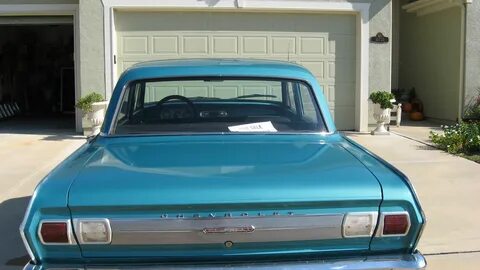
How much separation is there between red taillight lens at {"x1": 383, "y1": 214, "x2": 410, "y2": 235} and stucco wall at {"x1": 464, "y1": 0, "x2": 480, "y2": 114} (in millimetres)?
11260

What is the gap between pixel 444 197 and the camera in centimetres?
664

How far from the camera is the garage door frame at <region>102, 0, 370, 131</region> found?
11.5 m

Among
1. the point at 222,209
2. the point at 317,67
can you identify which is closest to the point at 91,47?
the point at 317,67

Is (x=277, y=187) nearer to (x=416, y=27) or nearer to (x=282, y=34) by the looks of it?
(x=282, y=34)

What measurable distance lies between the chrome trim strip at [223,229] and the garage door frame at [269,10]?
9.28 meters

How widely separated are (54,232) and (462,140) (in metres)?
8.41

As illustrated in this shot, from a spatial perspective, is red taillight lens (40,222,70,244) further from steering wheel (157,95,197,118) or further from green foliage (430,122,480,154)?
green foliage (430,122,480,154)

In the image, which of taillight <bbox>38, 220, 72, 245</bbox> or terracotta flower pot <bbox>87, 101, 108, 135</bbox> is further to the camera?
terracotta flower pot <bbox>87, 101, 108, 135</bbox>

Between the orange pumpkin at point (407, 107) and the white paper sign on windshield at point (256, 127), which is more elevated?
the white paper sign on windshield at point (256, 127)

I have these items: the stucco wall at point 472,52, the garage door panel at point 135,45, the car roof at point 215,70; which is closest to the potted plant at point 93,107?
the garage door panel at point 135,45

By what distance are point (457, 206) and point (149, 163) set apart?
168 inches

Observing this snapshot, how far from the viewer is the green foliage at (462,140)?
960 cm

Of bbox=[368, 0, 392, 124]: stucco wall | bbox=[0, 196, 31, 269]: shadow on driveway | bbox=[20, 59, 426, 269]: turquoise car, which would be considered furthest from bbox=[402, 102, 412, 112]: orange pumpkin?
bbox=[20, 59, 426, 269]: turquoise car

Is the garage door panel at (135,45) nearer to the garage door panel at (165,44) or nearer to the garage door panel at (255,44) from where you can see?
the garage door panel at (165,44)
